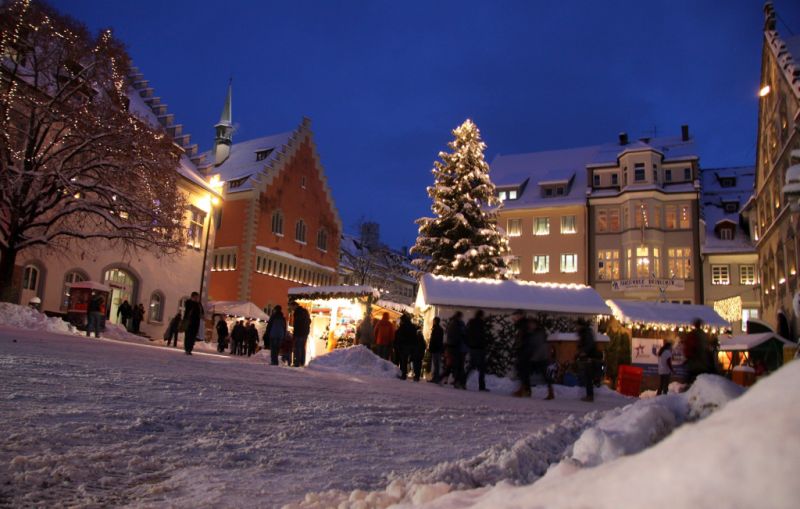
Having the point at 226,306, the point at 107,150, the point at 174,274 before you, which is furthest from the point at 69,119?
the point at 226,306

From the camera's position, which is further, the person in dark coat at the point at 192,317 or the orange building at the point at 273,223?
the orange building at the point at 273,223

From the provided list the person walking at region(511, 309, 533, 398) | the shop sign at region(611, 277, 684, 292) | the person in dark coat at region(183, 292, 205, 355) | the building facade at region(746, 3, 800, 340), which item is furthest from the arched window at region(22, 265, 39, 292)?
the shop sign at region(611, 277, 684, 292)

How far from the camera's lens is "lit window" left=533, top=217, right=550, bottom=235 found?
5128cm

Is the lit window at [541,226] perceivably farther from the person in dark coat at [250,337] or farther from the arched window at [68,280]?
the arched window at [68,280]

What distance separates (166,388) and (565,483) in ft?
27.3

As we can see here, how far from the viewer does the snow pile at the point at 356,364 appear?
19266 millimetres

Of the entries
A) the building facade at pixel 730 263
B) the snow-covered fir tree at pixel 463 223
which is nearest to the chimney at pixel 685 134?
the building facade at pixel 730 263

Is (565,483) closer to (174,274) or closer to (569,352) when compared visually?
(569,352)

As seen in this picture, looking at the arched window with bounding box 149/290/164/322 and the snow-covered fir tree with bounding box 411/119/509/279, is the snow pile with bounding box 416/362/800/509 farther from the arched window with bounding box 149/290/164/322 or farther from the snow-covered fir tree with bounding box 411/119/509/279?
the arched window with bounding box 149/290/164/322

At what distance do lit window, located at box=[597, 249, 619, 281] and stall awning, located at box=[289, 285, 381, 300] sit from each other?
931 inches

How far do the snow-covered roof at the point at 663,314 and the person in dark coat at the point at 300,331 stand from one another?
1441cm

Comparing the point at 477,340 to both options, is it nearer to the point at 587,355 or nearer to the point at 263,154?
the point at 587,355

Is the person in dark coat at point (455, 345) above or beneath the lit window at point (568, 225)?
beneath

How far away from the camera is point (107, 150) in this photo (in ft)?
81.9
